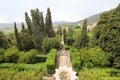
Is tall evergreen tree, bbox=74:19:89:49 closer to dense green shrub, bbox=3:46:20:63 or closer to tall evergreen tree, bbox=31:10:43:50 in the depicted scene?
tall evergreen tree, bbox=31:10:43:50

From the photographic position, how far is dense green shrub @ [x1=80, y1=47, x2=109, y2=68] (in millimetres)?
28891

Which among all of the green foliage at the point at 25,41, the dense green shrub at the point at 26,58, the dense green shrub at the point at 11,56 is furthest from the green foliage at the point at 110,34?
the green foliage at the point at 25,41

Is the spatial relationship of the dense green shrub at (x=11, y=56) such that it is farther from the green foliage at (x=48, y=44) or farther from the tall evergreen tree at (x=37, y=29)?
the tall evergreen tree at (x=37, y=29)

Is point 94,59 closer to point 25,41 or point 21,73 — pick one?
point 21,73

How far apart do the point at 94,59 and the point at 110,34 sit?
500 cm

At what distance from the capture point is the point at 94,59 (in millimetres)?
29109

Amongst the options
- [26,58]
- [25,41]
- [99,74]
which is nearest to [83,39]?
[25,41]

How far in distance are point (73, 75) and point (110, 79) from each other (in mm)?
4199

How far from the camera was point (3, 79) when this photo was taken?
2289cm

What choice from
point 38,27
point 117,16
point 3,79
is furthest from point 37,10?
point 3,79

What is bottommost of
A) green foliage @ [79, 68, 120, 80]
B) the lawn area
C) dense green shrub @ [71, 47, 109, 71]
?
green foliage @ [79, 68, 120, 80]

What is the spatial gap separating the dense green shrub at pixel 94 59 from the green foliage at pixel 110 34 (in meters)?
1.30

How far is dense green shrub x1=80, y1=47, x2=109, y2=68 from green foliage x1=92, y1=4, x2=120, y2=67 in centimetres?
130

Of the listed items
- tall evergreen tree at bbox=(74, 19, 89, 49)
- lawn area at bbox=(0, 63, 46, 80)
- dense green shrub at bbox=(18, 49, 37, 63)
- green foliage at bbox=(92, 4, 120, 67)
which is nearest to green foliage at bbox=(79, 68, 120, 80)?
green foliage at bbox=(92, 4, 120, 67)
